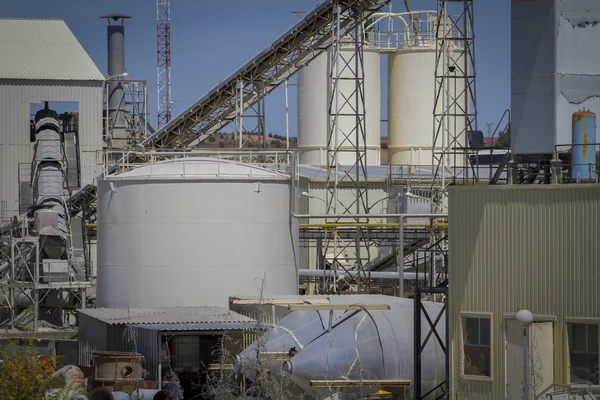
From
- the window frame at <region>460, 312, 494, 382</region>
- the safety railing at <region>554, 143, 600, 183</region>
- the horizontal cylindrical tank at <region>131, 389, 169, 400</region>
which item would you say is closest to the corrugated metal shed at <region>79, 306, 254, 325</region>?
the horizontal cylindrical tank at <region>131, 389, 169, 400</region>

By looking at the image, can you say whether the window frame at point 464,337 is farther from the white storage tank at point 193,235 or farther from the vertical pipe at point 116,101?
the vertical pipe at point 116,101

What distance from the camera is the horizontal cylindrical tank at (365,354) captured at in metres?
21.5

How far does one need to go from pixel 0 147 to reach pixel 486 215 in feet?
119

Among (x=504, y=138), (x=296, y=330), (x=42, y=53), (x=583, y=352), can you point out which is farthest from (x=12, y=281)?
(x=583, y=352)

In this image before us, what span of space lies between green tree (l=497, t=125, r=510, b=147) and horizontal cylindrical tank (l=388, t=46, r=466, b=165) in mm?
35418

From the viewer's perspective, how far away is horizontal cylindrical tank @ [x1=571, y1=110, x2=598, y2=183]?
20.0 m

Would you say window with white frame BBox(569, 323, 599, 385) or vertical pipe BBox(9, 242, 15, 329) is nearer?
window with white frame BBox(569, 323, 599, 385)

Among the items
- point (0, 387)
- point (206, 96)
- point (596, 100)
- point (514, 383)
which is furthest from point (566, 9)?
point (206, 96)

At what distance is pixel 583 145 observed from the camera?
20.0 meters

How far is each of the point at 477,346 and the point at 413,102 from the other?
136 feet

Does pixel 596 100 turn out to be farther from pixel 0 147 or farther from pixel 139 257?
pixel 0 147

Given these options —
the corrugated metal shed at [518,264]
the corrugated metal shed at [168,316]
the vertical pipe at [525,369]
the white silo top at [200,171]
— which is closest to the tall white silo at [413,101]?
the white silo top at [200,171]

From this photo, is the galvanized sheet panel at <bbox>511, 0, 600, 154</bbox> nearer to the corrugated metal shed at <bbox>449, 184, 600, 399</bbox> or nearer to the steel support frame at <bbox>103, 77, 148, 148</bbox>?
the corrugated metal shed at <bbox>449, 184, 600, 399</bbox>

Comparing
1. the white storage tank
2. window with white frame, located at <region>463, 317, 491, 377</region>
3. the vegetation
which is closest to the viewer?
window with white frame, located at <region>463, 317, 491, 377</region>
